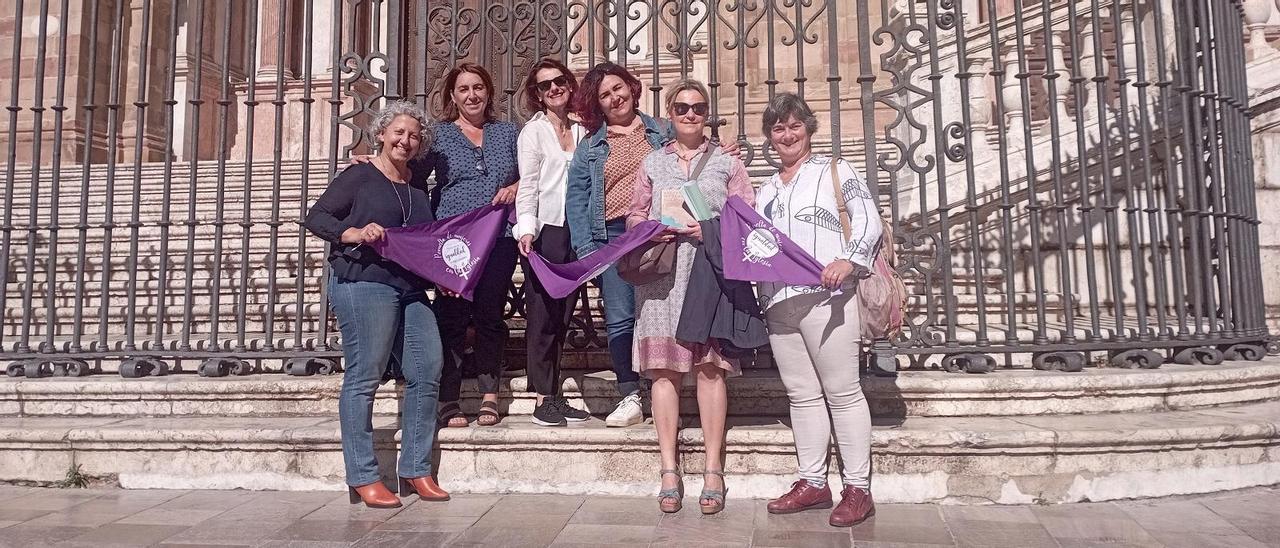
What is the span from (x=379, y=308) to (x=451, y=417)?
31.6 inches

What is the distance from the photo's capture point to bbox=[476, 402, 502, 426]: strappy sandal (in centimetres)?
431

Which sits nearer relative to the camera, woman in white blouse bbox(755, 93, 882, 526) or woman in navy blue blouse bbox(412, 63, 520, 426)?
woman in white blouse bbox(755, 93, 882, 526)

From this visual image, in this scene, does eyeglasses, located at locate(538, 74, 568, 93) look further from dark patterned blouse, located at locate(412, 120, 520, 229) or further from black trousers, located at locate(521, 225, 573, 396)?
black trousers, located at locate(521, 225, 573, 396)

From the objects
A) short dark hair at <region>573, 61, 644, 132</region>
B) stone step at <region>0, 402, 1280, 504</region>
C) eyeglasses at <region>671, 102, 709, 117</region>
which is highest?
short dark hair at <region>573, 61, 644, 132</region>

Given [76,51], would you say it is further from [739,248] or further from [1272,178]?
[1272,178]

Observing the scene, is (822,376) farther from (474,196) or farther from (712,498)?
(474,196)

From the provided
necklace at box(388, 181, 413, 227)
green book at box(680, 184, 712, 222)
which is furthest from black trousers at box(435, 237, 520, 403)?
green book at box(680, 184, 712, 222)

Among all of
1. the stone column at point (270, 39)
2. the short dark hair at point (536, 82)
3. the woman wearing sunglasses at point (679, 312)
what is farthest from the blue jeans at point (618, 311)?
the stone column at point (270, 39)

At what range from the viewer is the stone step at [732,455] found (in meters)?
3.86

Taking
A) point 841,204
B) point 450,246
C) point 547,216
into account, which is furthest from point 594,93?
point 841,204

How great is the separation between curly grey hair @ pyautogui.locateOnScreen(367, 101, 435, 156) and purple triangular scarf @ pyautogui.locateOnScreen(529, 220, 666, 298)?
0.72 meters

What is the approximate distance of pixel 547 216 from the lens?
4.18m

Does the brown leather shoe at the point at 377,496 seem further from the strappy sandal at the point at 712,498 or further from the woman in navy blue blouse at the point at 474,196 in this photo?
the strappy sandal at the point at 712,498

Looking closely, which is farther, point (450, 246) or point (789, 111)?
point (450, 246)
